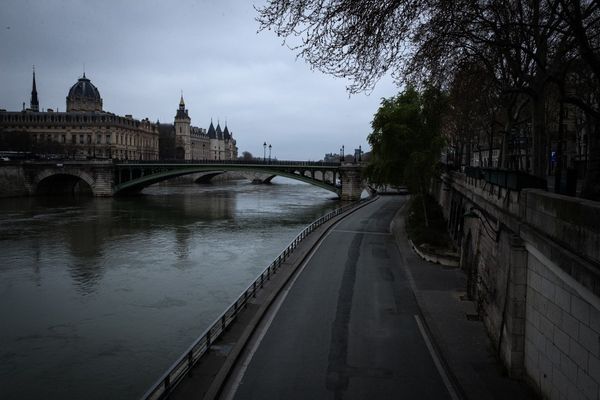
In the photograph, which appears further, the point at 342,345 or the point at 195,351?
the point at 342,345

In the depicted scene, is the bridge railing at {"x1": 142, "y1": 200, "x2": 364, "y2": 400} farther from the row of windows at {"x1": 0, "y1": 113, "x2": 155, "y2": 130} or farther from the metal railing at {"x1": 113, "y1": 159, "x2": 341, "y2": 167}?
the row of windows at {"x1": 0, "y1": 113, "x2": 155, "y2": 130}

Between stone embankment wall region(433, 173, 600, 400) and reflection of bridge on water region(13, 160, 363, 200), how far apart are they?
58108 millimetres

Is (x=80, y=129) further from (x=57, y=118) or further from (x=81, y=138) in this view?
(x=57, y=118)

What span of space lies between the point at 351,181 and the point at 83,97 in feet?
318

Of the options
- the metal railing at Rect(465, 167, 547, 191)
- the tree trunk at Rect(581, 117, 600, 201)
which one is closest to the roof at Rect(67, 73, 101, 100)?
the metal railing at Rect(465, 167, 547, 191)

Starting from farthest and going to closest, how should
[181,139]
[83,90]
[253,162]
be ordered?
[181,139]
[83,90]
[253,162]

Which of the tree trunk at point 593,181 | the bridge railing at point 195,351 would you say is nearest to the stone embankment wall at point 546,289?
the tree trunk at point 593,181

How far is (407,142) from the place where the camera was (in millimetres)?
37438

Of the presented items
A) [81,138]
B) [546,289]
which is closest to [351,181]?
[546,289]

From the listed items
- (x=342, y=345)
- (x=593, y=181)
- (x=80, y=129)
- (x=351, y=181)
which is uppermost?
(x=80, y=129)

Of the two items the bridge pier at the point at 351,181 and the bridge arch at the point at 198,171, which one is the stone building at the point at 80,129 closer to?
the bridge arch at the point at 198,171

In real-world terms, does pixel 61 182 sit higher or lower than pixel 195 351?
higher

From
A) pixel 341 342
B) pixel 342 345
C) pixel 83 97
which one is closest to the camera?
pixel 342 345

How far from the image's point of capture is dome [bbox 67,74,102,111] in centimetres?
13662
